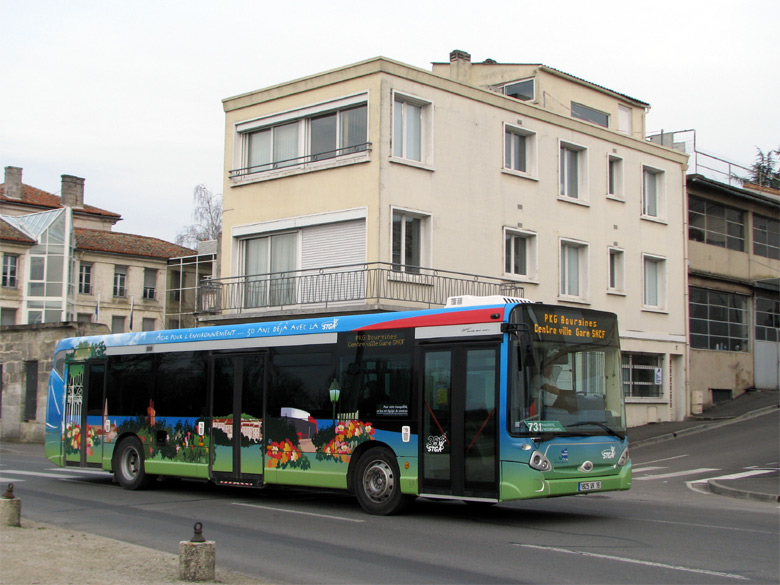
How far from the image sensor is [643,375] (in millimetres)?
33281

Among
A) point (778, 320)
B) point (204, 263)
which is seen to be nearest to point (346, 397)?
point (778, 320)

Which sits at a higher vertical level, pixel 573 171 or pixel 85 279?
pixel 573 171

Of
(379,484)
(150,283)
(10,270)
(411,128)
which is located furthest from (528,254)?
(150,283)

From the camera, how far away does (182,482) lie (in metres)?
19.0

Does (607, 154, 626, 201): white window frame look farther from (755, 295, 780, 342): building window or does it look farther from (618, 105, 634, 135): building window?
(755, 295, 780, 342): building window

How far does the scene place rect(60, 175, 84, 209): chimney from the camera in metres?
69.2

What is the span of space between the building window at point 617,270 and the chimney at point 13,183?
49312 mm

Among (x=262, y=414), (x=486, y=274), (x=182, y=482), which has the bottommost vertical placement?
(x=182, y=482)

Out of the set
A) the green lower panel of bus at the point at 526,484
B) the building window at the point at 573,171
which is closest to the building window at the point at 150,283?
the building window at the point at 573,171

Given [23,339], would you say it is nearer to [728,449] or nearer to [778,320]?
[728,449]

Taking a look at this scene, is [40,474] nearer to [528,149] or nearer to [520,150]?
[520,150]

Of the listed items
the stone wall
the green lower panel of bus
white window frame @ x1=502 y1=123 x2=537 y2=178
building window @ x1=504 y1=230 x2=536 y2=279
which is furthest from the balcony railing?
the green lower panel of bus

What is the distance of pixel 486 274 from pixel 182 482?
39.1 ft

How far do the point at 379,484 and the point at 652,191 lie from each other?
24384mm
